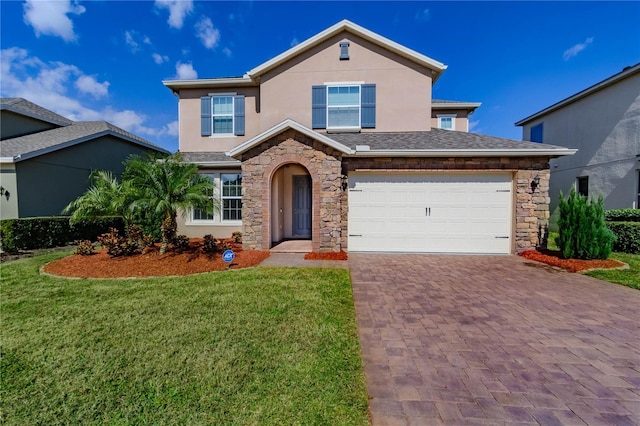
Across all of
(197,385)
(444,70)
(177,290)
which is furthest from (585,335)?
(444,70)

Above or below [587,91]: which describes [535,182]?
below

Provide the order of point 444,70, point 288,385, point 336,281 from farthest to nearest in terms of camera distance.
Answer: point 444,70 < point 336,281 < point 288,385

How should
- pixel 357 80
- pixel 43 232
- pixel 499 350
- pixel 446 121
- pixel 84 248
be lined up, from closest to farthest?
pixel 499 350
pixel 84 248
pixel 43 232
pixel 357 80
pixel 446 121

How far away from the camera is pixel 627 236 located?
933 cm

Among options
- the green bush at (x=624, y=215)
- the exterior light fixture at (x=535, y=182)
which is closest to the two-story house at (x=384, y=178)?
the exterior light fixture at (x=535, y=182)

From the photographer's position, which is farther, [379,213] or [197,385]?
[379,213]

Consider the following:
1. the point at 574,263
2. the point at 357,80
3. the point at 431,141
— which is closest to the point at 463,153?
the point at 431,141

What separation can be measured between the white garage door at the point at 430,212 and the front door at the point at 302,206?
2461 mm

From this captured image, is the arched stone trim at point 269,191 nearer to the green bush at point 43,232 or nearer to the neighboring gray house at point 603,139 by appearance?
the green bush at point 43,232

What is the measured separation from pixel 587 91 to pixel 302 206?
15.1 meters

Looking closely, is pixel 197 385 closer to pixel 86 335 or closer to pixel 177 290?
pixel 86 335

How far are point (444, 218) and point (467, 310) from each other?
5009 mm

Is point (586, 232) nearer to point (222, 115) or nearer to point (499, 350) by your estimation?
point (499, 350)

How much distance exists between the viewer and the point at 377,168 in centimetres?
912
